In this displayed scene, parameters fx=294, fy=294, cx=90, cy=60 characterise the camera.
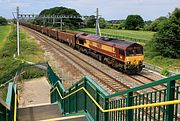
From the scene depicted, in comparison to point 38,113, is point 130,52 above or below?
above

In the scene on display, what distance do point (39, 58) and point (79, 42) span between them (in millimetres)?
6915

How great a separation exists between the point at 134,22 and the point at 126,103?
100 meters

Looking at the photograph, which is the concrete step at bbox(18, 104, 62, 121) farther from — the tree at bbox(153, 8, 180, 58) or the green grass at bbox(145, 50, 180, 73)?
the tree at bbox(153, 8, 180, 58)

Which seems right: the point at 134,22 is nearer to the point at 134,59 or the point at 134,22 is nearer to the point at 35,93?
the point at 134,59

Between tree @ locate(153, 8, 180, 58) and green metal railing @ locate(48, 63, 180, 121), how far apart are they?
86.7 feet

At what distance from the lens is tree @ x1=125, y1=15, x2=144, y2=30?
333 ft

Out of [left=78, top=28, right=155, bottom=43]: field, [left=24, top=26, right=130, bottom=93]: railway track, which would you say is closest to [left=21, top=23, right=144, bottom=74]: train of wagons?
[left=24, top=26, right=130, bottom=93]: railway track

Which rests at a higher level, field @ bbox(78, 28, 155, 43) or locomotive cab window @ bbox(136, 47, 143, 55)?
locomotive cab window @ bbox(136, 47, 143, 55)

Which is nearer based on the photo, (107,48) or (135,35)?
(107,48)

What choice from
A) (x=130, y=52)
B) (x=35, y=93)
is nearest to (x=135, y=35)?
(x=130, y=52)

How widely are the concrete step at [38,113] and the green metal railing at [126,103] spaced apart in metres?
0.74

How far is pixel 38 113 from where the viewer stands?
11.4 m

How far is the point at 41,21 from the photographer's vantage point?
105812mm

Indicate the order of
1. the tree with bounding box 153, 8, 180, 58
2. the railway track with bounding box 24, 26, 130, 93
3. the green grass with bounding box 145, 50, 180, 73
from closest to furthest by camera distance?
the railway track with bounding box 24, 26, 130, 93, the green grass with bounding box 145, 50, 180, 73, the tree with bounding box 153, 8, 180, 58
